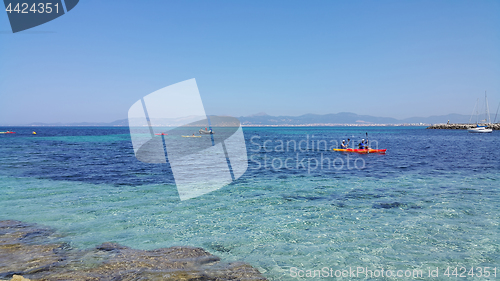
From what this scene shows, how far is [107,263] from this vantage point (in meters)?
6.35

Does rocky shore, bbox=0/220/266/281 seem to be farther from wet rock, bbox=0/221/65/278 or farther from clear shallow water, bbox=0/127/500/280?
clear shallow water, bbox=0/127/500/280

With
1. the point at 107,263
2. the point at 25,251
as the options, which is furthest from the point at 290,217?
the point at 25,251

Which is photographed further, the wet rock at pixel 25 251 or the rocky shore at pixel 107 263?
the wet rock at pixel 25 251

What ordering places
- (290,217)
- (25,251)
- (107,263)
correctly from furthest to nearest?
(290,217)
(25,251)
(107,263)

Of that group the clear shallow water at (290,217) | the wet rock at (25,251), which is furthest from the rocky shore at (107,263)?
the clear shallow water at (290,217)

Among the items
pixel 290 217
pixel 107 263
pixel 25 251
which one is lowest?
pixel 290 217

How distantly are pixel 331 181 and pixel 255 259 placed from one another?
11.9 m

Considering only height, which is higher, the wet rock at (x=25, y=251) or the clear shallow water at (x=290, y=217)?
the wet rock at (x=25, y=251)

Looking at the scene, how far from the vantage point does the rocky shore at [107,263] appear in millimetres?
5711

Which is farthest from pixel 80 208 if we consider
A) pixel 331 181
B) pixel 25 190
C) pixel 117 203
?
pixel 331 181

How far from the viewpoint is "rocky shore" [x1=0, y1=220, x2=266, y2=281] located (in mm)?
Answer: 5711

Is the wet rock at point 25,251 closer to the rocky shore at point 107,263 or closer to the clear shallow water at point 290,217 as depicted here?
the rocky shore at point 107,263

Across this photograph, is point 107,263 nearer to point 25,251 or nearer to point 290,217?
point 25,251

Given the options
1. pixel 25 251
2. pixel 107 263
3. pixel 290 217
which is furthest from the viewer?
pixel 290 217
